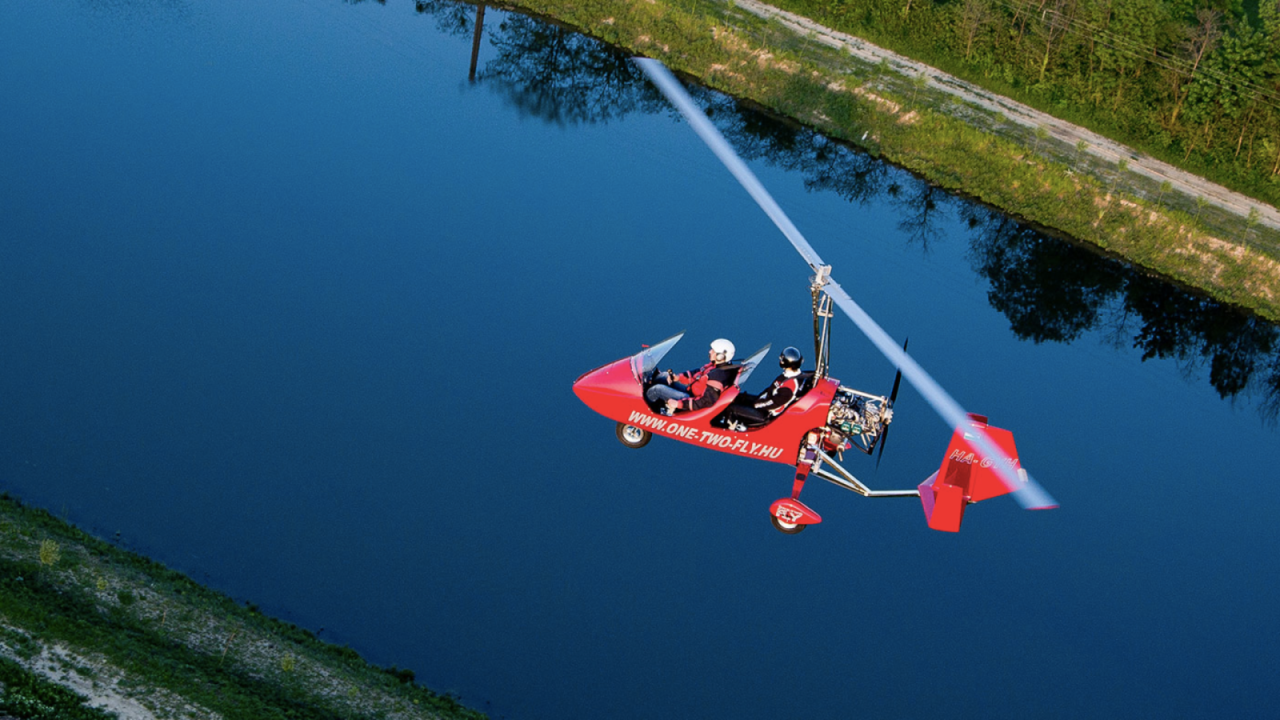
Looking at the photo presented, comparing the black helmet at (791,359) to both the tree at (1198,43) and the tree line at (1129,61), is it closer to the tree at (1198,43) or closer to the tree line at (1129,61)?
the tree line at (1129,61)

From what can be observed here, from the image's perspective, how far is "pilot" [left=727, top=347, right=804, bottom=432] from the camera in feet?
61.4

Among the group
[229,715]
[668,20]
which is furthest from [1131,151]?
[229,715]

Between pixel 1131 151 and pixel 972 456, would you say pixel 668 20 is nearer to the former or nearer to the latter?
pixel 1131 151

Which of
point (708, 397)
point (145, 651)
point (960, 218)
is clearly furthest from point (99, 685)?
point (960, 218)

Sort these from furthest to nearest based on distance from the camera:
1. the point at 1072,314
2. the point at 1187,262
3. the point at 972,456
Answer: the point at 1187,262 → the point at 1072,314 → the point at 972,456

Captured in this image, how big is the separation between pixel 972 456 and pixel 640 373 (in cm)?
489

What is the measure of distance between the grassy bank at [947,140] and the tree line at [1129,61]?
85.7 inches

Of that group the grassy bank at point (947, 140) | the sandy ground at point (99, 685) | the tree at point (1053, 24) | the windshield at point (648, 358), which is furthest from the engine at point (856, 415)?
the tree at point (1053, 24)

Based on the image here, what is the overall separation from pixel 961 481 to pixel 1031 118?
19141 millimetres

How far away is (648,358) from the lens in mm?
19984

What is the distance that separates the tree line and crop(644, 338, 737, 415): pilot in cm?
2012

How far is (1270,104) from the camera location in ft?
110

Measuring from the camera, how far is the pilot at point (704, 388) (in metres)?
19.0

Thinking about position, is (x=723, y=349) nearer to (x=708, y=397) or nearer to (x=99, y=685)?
(x=708, y=397)
